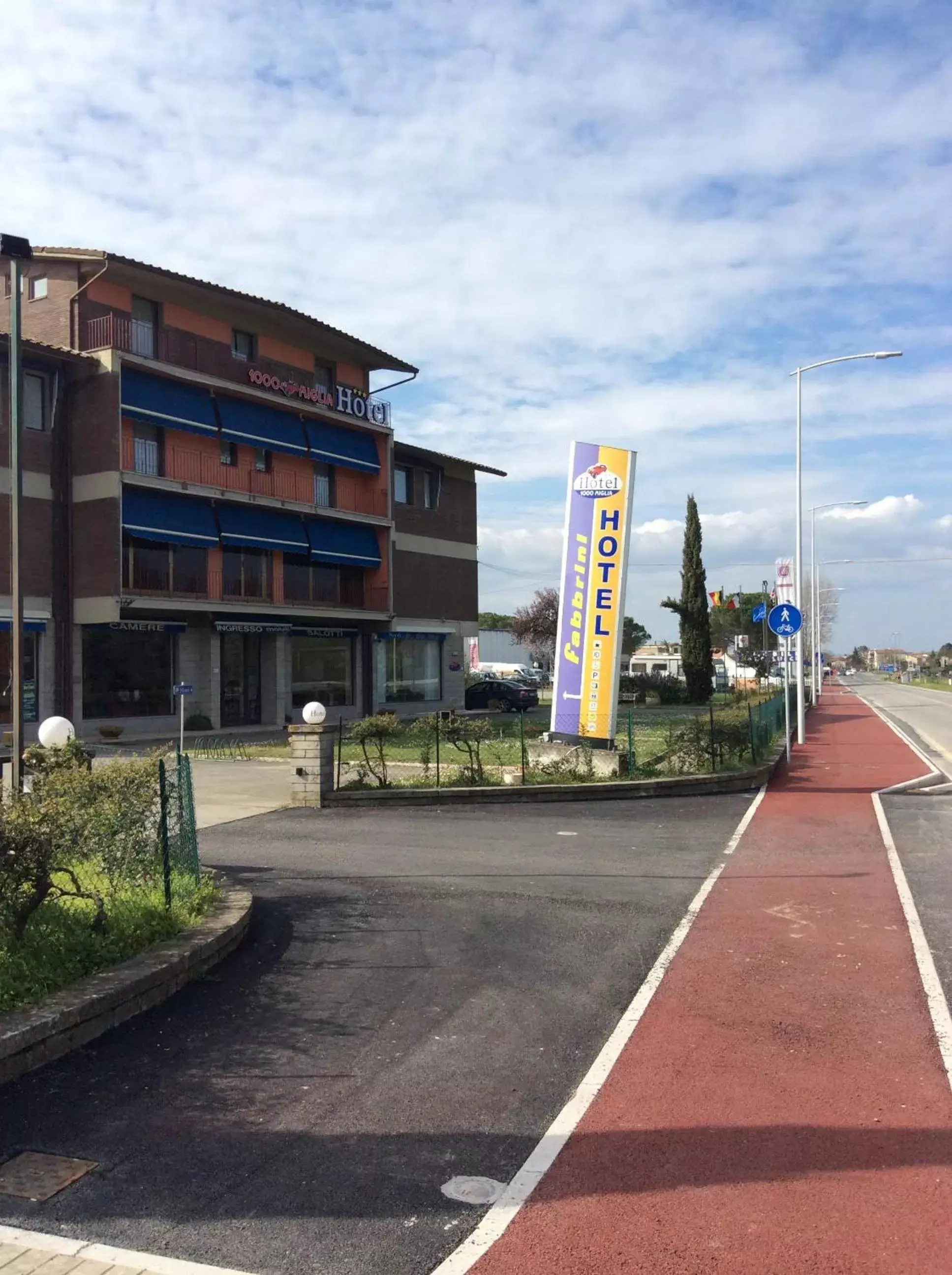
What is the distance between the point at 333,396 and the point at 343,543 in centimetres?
503

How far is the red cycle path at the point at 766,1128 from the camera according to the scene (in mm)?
3666

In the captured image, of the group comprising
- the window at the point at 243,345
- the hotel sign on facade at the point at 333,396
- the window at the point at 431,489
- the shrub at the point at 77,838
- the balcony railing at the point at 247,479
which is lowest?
the shrub at the point at 77,838

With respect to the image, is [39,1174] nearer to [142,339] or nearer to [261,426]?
[142,339]

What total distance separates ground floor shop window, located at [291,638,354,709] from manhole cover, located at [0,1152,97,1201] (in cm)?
3212

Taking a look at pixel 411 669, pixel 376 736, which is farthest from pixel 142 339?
pixel 376 736

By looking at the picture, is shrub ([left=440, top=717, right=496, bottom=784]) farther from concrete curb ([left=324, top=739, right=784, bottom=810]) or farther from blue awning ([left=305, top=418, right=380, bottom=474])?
blue awning ([left=305, top=418, right=380, bottom=474])

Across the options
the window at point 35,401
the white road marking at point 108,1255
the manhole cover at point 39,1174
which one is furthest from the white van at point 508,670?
the white road marking at point 108,1255

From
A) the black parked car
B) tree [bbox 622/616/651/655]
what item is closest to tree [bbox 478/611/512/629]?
tree [bbox 622/616/651/655]

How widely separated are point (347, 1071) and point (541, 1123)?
3.65 feet

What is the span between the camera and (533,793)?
16.1 meters

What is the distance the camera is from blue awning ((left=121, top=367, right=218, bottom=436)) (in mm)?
29719

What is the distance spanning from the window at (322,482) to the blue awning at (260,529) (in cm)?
179

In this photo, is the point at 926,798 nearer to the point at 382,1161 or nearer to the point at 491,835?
the point at 491,835

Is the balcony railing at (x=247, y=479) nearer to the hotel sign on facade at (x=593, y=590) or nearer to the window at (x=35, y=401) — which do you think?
the window at (x=35, y=401)
